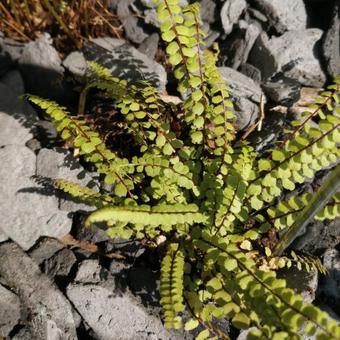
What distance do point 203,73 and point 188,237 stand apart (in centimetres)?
107

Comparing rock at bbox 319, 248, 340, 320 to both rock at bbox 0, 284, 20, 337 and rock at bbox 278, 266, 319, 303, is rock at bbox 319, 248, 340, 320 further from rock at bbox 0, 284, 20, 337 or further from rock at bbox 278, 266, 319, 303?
rock at bbox 0, 284, 20, 337

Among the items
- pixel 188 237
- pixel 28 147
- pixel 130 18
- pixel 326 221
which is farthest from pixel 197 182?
pixel 130 18

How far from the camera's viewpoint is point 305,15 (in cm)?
406

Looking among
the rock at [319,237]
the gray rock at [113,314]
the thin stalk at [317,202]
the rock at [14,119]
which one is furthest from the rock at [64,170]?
the rock at [319,237]

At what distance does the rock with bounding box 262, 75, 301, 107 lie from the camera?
367 centimetres

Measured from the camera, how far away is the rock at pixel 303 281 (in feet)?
10.4

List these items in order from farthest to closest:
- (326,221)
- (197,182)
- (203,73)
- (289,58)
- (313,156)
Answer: (289,58)
(326,221)
(197,182)
(203,73)
(313,156)

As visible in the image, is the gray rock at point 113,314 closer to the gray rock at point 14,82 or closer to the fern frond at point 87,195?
the fern frond at point 87,195

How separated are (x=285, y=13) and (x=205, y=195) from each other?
1918 millimetres

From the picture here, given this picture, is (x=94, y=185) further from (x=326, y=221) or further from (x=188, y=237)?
(x=326, y=221)

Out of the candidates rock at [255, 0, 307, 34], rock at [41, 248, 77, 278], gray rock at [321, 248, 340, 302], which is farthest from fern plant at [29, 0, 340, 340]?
rock at [255, 0, 307, 34]

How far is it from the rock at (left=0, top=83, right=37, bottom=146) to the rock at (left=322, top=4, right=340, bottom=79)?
2447mm

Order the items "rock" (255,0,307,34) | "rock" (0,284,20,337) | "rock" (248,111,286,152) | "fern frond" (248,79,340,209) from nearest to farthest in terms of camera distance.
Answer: "fern frond" (248,79,340,209) < "rock" (0,284,20,337) < "rock" (248,111,286,152) < "rock" (255,0,307,34)

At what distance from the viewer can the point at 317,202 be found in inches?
95.6
